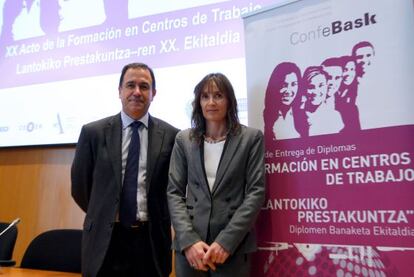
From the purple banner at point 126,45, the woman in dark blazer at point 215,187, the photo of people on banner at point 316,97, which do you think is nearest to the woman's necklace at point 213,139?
the woman in dark blazer at point 215,187

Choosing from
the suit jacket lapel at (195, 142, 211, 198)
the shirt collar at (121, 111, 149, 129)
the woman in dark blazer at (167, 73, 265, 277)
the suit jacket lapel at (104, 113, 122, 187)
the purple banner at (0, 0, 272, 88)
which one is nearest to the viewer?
the woman in dark blazer at (167, 73, 265, 277)

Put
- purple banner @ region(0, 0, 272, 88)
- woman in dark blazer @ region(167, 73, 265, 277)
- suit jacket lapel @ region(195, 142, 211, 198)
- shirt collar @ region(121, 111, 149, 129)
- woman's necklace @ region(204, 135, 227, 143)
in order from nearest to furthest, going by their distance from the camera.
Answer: woman in dark blazer @ region(167, 73, 265, 277) < suit jacket lapel @ region(195, 142, 211, 198) < woman's necklace @ region(204, 135, 227, 143) < shirt collar @ region(121, 111, 149, 129) < purple banner @ region(0, 0, 272, 88)

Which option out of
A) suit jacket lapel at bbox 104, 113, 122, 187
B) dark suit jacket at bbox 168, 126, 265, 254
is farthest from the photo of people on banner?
suit jacket lapel at bbox 104, 113, 122, 187

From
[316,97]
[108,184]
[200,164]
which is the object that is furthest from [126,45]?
[316,97]

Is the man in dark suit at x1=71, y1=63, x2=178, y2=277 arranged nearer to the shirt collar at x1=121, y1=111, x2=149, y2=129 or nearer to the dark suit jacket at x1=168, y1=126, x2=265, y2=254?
the shirt collar at x1=121, y1=111, x2=149, y2=129

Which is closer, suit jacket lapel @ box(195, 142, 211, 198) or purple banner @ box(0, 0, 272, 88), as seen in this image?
suit jacket lapel @ box(195, 142, 211, 198)

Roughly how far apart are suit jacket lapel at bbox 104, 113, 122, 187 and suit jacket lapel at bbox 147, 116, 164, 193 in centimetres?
14

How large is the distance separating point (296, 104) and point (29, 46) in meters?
2.60

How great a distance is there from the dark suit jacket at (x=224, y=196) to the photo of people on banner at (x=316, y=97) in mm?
164

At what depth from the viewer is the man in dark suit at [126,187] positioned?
1.94 m

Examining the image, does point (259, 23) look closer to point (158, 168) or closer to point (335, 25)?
point (335, 25)

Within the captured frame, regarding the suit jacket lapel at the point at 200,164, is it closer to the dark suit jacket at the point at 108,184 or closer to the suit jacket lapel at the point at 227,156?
the suit jacket lapel at the point at 227,156

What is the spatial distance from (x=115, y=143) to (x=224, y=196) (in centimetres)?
65

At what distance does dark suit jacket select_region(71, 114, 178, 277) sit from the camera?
6.39 ft
